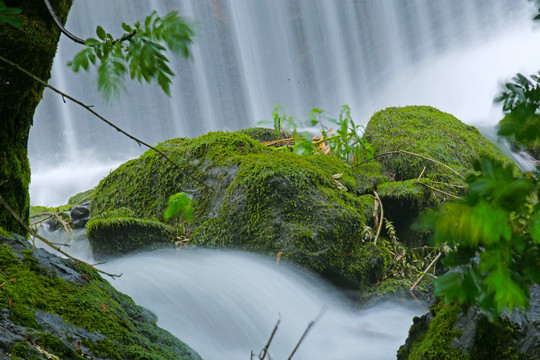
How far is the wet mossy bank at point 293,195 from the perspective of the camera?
3773mm

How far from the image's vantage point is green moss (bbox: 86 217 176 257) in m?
4.11

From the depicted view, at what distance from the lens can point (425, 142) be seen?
5.90 m

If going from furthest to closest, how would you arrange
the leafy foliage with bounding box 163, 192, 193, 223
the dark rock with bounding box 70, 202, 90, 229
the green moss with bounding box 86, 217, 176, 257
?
the dark rock with bounding box 70, 202, 90, 229 < the green moss with bounding box 86, 217, 176, 257 < the leafy foliage with bounding box 163, 192, 193, 223

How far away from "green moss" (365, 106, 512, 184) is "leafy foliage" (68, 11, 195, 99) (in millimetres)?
4725

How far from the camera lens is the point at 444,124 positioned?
648 cm

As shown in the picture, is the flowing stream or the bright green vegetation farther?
the flowing stream

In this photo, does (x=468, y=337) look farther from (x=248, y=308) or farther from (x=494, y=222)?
(x=248, y=308)

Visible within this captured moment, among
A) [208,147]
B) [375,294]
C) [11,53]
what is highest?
[11,53]

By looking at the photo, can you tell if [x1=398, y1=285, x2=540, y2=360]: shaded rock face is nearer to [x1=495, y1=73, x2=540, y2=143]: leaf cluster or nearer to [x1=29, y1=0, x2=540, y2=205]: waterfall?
[x1=495, y1=73, x2=540, y2=143]: leaf cluster

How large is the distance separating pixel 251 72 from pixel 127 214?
1080cm

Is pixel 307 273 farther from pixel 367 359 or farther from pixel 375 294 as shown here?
pixel 367 359

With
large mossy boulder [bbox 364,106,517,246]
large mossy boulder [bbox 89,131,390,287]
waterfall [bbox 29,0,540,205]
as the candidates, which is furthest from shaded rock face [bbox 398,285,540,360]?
waterfall [bbox 29,0,540,205]

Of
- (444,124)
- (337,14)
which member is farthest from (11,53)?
(337,14)

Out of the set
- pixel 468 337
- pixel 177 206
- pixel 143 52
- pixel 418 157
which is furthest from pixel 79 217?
pixel 143 52
